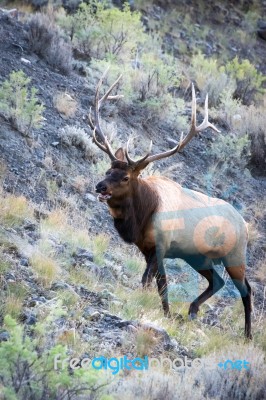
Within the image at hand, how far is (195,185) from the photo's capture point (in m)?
13.2

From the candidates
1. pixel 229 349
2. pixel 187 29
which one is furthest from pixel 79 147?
pixel 187 29

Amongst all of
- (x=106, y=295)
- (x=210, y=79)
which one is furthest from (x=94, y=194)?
(x=210, y=79)

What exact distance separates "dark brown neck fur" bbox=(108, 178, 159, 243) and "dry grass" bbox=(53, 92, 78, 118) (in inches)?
179

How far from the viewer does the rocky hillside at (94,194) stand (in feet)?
18.0

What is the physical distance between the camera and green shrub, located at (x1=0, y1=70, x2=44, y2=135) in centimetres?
1120

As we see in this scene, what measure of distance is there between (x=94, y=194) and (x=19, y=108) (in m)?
1.75

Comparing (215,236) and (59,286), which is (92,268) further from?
(215,236)

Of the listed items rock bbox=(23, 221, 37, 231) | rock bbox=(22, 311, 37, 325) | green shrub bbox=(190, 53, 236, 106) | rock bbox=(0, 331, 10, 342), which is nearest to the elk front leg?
rock bbox=(23, 221, 37, 231)

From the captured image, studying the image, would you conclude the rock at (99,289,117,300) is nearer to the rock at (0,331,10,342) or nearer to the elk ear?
the elk ear

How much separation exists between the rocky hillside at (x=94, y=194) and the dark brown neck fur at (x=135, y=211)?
24.0 inches

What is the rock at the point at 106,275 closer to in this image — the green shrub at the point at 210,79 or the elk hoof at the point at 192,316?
the elk hoof at the point at 192,316

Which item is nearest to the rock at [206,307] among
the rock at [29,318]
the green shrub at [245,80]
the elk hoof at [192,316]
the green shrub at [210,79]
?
the elk hoof at [192,316]

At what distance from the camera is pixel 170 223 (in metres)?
8.38

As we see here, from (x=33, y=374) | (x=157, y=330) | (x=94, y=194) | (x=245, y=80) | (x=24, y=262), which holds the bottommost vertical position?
(x=245, y=80)
